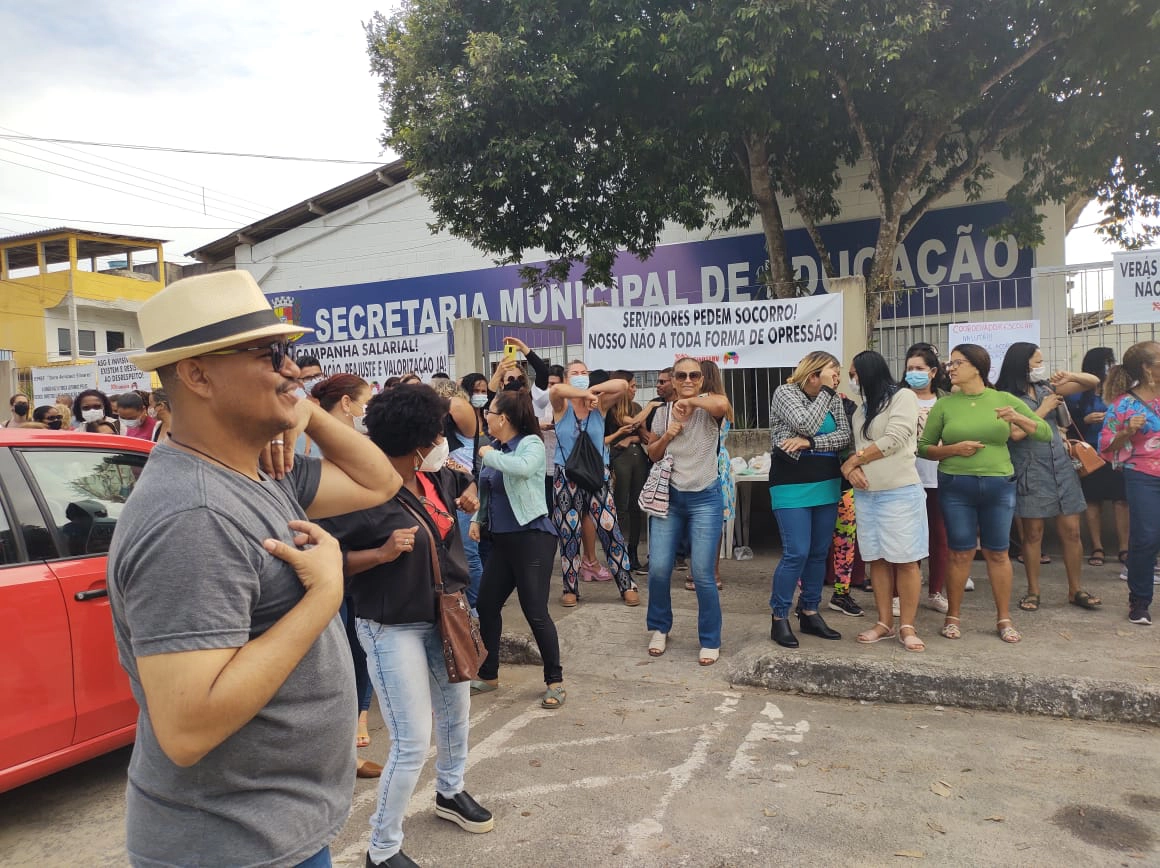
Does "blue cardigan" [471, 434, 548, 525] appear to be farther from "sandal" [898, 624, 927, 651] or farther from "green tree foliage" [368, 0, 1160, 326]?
"green tree foliage" [368, 0, 1160, 326]

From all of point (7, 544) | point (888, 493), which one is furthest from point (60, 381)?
point (888, 493)

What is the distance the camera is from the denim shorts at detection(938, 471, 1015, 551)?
17.6ft

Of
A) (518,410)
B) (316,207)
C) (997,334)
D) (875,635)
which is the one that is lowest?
(875,635)

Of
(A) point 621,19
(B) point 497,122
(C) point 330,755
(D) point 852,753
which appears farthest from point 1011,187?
(C) point 330,755

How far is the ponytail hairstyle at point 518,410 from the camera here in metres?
4.75

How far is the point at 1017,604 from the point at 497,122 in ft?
23.7

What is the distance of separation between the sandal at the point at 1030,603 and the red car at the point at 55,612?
18.2 feet

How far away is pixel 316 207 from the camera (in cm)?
1792

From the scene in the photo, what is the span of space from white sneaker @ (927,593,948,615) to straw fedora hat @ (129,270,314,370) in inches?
226

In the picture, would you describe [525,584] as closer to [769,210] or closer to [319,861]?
[319,861]

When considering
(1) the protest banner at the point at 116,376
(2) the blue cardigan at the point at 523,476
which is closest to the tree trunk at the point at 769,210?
(2) the blue cardigan at the point at 523,476

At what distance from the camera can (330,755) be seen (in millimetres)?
1628

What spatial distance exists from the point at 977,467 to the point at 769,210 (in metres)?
6.49

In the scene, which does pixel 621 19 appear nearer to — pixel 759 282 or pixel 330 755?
pixel 759 282
